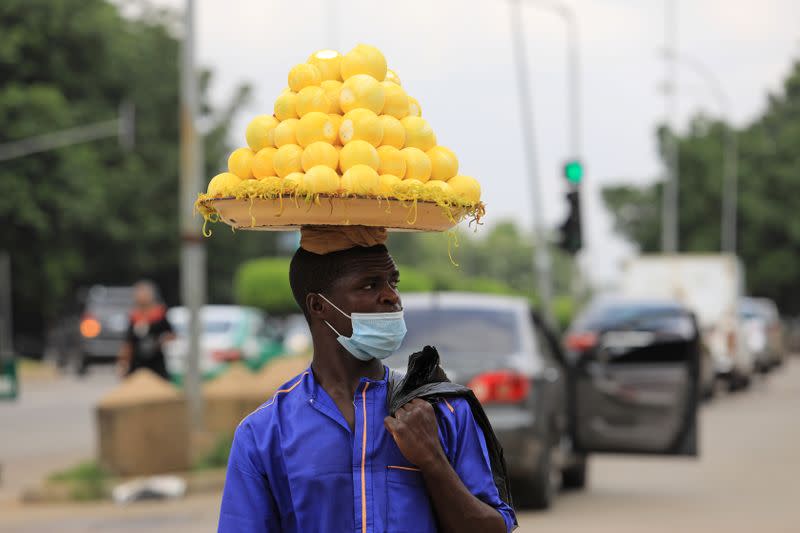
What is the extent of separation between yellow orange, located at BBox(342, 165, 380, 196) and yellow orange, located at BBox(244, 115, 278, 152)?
0.93 feet

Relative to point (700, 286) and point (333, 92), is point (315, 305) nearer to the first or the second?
point (333, 92)

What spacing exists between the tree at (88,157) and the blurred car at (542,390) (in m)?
32.8

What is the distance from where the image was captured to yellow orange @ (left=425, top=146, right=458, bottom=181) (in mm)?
3387

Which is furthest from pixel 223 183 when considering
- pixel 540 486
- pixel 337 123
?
pixel 540 486

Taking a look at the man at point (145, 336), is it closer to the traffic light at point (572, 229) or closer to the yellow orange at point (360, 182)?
the traffic light at point (572, 229)

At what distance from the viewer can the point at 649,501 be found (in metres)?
12.9

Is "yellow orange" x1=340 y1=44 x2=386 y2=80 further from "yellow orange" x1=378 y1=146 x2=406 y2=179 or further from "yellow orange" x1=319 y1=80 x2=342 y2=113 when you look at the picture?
"yellow orange" x1=378 y1=146 x2=406 y2=179

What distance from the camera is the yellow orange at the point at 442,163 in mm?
3387

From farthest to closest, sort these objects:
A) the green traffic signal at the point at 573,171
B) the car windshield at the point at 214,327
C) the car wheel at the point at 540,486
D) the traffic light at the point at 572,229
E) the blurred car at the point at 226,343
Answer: the car windshield at the point at 214,327 → the blurred car at the point at 226,343 → the green traffic signal at the point at 573,171 → the traffic light at the point at 572,229 → the car wheel at the point at 540,486

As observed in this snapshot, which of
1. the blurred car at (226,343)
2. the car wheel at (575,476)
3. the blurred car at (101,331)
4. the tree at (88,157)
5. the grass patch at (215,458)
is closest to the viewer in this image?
the car wheel at (575,476)

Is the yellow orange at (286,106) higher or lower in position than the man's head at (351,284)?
higher

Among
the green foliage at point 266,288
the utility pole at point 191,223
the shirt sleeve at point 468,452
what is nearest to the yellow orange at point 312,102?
the shirt sleeve at point 468,452

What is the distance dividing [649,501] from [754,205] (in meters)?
58.7

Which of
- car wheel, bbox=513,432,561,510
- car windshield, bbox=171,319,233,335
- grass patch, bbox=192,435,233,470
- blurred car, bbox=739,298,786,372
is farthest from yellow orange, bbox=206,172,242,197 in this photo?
blurred car, bbox=739,298,786,372
